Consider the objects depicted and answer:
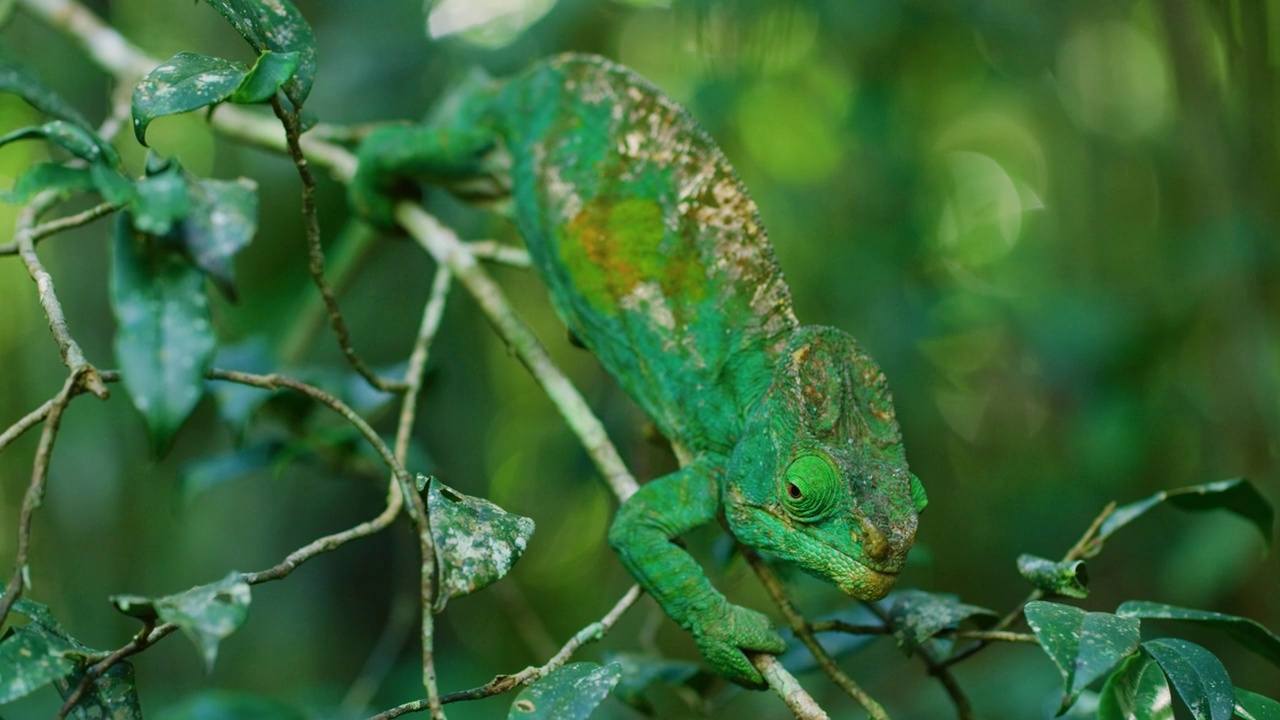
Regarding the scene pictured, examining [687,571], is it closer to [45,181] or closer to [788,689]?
[788,689]

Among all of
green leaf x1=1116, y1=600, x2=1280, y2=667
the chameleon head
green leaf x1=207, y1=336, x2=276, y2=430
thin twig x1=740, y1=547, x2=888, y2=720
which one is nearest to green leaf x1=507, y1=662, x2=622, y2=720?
thin twig x1=740, y1=547, x2=888, y2=720

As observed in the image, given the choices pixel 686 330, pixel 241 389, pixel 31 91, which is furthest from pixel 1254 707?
pixel 31 91

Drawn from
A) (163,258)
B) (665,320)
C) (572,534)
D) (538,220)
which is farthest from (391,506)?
(572,534)

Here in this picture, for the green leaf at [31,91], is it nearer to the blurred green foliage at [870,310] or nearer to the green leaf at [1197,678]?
the blurred green foliage at [870,310]

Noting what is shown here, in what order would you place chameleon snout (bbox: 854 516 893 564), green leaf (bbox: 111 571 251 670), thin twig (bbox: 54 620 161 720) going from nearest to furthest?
green leaf (bbox: 111 571 251 670) → thin twig (bbox: 54 620 161 720) → chameleon snout (bbox: 854 516 893 564)

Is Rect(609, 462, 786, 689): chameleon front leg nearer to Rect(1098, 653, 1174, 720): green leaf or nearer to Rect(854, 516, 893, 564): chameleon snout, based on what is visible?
Rect(854, 516, 893, 564): chameleon snout

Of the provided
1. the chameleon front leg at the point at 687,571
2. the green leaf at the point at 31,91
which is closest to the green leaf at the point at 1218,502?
the chameleon front leg at the point at 687,571

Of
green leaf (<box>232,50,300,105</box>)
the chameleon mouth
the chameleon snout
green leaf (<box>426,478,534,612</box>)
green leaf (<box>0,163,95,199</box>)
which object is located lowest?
the chameleon mouth
